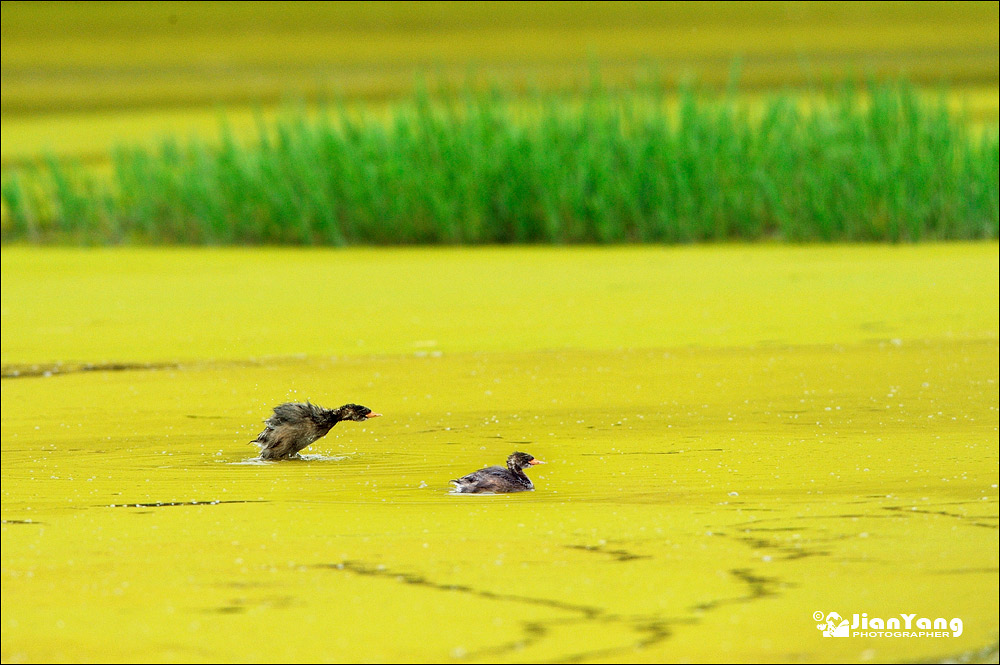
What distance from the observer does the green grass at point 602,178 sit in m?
6.22

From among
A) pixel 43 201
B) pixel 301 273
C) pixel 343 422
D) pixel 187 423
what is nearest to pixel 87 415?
pixel 187 423

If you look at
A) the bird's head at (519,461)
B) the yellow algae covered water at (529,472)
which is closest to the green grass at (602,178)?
the yellow algae covered water at (529,472)

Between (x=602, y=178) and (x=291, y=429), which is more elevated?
(x=602, y=178)

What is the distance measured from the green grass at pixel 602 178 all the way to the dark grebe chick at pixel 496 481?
4.15 m

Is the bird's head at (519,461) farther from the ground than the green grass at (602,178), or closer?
closer

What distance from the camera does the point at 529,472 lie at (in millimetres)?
2436

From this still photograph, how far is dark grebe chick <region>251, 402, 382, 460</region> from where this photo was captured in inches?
98.4

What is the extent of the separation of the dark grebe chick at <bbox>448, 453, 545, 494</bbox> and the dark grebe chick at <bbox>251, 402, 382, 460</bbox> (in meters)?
0.34

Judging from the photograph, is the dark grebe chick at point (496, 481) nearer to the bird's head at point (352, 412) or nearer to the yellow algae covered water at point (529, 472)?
the yellow algae covered water at point (529, 472)

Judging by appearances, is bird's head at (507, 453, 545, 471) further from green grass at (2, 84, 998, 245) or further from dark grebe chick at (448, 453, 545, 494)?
green grass at (2, 84, 998, 245)

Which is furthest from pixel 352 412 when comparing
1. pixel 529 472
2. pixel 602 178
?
pixel 602 178

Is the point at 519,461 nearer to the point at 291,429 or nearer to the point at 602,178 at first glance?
the point at 291,429

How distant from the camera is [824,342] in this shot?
3836 millimetres

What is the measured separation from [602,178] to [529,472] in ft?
13.2
